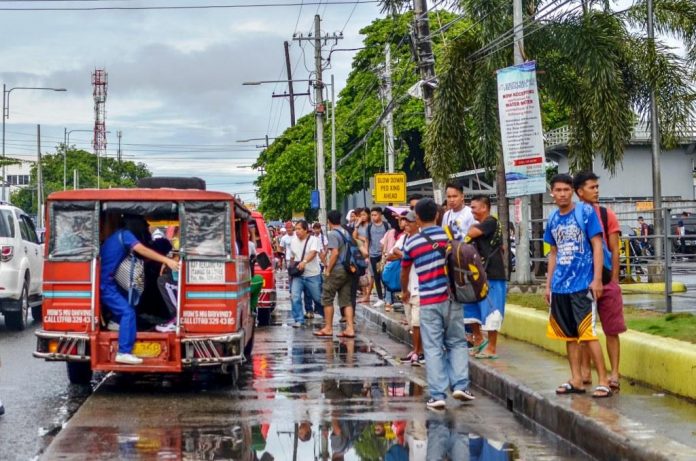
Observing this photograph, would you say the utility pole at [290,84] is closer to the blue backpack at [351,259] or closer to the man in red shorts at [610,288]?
the blue backpack at [351,259]

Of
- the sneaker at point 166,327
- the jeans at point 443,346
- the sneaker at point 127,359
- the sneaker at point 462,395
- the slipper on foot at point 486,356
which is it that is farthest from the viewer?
the slipper on foot at point 486,356

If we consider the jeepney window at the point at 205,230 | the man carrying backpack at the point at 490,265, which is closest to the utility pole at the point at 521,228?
the man carrying backpack at the point at 490,265

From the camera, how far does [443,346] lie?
10258 millimetres

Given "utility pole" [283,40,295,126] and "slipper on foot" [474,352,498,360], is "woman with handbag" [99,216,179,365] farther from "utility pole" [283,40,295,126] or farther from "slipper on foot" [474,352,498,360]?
"utility pole" [283,40,295,126]

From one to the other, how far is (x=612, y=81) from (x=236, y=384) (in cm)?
1258

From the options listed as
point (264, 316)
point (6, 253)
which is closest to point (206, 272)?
point (6, 253)

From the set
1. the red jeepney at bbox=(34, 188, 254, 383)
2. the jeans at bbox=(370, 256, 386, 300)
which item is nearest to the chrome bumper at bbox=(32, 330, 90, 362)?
the red jeepney at bbox=(34, 188, 254, 383)

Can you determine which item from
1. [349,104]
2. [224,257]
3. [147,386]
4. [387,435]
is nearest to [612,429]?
[387,435]

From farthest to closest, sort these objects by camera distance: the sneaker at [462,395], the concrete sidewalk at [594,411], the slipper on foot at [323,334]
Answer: the slipper on foot at [323,334] → the sneaker at [462,395] → the concrete sidewalk at [594,411]

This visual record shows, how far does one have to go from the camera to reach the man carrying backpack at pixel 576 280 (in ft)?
30.4

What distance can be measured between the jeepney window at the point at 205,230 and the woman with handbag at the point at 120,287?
11.5 inches

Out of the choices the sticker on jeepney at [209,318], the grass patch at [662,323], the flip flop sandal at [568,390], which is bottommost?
the flip flop sandal at [568,390]

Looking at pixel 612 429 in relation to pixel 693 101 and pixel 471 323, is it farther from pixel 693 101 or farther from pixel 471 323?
pixel 693 101

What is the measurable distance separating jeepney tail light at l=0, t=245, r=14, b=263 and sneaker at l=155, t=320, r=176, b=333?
23.6 ft
